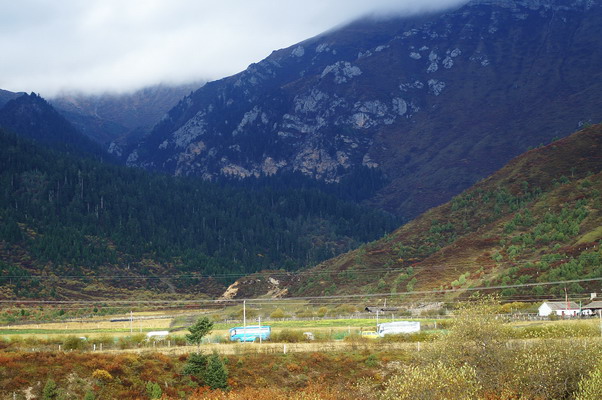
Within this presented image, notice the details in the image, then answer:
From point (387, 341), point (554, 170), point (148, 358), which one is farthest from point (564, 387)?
point (554, 170)

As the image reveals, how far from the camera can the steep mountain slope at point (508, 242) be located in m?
128

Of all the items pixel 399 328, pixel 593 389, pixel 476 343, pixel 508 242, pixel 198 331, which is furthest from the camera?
pixel 508 242

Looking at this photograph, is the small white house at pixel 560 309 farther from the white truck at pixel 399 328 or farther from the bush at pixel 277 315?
the bush at pixel 277 315

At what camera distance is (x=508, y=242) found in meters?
154

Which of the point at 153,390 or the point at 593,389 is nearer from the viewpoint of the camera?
the point at 593,389

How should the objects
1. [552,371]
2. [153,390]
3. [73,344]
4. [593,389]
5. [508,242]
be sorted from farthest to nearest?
1. [508,242]
2. [73,344]
3. [153,390]
4. [552,371]
5. [593,389]

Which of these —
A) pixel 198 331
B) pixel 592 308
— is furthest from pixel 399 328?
pixel 592 308

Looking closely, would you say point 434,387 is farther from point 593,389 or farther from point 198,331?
point 198,331

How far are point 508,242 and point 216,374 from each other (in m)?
93.9

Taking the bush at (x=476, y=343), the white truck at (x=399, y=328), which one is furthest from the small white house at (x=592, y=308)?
the bush at (x=476, y=343)

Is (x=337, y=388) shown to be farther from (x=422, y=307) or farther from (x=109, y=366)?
(x=422, y=307)

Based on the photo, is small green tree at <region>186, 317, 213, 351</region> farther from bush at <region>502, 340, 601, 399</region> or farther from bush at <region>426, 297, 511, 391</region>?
bush at <region>502, 340, 601, 399</region>

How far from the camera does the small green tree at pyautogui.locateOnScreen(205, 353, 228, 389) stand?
77500 millimetres

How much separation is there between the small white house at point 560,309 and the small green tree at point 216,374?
173 ft
